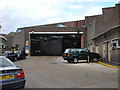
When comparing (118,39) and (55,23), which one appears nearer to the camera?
(118,39)

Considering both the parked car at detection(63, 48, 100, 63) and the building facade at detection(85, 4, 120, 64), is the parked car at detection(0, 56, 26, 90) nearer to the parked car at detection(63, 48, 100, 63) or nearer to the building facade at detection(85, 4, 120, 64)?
the building facade at detection(85, 4, 120, 64)

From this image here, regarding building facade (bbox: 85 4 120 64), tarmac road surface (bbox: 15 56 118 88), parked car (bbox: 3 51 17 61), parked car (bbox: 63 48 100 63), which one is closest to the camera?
tarmac road surface (bbox: 15 56 118 88)

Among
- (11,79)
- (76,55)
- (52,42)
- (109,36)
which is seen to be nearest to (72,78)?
(11,79)

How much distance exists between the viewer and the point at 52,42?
38625 mm

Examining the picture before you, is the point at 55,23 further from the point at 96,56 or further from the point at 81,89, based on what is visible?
the point at 81,89

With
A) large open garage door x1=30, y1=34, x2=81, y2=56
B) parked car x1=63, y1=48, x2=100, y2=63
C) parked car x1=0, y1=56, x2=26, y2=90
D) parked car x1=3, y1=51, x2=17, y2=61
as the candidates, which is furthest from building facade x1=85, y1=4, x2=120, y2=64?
parked car x1=3, y1=51, x2=17, y2=61

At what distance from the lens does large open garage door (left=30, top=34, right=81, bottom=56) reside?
124ft

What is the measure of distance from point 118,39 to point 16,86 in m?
12.9

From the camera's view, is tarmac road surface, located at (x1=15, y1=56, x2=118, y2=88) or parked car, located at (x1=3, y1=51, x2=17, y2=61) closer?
tarmac road surface, located at (x1=15, y1=56, x2=118, y2=88)

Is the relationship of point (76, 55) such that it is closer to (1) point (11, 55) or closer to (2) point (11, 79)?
(1) point (11, 55)

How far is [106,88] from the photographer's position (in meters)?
7.17

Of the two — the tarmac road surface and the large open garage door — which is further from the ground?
the large open garage door

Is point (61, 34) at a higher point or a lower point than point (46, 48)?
higher

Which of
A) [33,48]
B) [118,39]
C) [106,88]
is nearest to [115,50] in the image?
[118,39]
